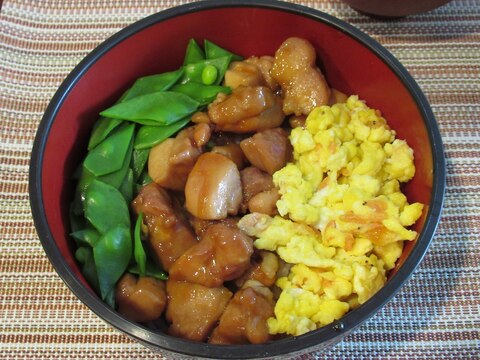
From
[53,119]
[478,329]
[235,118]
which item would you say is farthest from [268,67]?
[478,329]

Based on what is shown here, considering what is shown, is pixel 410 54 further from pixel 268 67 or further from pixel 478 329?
pixel 478 329

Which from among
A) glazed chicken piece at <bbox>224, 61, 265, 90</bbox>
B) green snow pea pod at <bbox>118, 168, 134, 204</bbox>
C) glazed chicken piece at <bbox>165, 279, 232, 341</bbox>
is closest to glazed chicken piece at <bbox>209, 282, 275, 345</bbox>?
glazed chicken piece at <bbox>165, 279, 232, 341</bbox>

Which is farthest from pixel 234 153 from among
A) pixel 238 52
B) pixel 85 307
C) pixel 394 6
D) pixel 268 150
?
pixel 394 6

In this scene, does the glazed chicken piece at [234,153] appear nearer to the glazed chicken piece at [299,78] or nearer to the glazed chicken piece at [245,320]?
the glazed chicken piece at [299,78]

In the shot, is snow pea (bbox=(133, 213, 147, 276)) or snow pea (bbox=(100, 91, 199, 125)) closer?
snow pea (bbox=(133, 213, 147, 276))

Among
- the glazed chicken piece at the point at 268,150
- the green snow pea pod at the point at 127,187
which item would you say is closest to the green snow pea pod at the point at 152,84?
the green snow pea pod at the point at 127,187

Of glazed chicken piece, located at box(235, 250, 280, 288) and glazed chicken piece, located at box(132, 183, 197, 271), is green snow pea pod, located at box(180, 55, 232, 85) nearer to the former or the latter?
glazed chicken piece, located at box(132, 183, 197, 271)

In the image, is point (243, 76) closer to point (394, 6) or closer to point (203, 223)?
point (203, 223)
